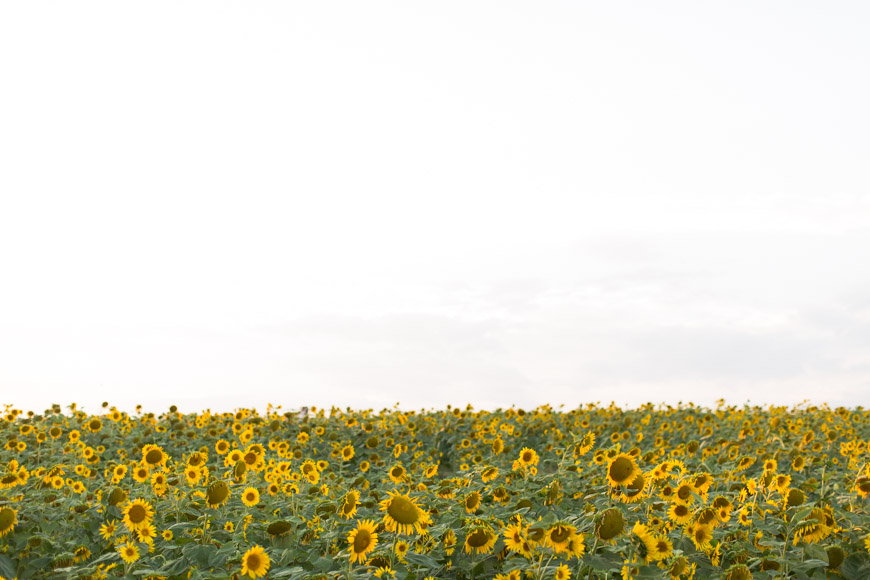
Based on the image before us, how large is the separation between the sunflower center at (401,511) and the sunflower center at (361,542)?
19 centimetres

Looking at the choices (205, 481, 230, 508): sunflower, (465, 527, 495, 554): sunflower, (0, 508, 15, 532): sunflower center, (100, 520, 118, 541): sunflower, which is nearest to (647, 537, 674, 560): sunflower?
(465, 527, 495, 554): sunflower

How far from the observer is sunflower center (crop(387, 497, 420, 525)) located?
4.13 metres

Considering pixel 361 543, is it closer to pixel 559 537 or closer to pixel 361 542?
pixel 361 542

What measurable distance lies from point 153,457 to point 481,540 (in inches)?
150

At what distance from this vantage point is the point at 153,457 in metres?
6.88

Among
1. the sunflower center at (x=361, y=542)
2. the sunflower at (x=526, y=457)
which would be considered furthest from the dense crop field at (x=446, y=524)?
the sunflower at (x=526, y=457)

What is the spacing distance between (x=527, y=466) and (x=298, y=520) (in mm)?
2759

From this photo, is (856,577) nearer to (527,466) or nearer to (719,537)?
(719,537)

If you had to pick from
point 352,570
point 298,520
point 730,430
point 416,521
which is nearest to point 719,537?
point 416,521

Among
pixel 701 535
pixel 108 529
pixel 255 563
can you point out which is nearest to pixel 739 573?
pixel 701 535

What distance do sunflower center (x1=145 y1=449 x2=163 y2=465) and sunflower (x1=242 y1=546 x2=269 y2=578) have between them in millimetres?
2809

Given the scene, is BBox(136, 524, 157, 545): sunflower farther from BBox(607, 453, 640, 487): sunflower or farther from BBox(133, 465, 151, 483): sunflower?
BBox(607, 453, 640, 487): sunflower

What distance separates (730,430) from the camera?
13.7m

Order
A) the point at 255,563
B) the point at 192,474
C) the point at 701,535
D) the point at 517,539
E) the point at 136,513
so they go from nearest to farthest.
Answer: the point at 517,539 < the point at 255,563 < the point at 701,535 < the point at 136,513 < the point at 192,474
